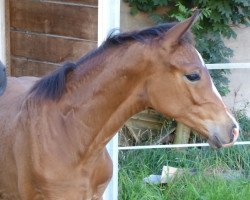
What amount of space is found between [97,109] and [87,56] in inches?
10.3

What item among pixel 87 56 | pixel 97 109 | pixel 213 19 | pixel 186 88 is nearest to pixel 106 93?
pixel 97 109

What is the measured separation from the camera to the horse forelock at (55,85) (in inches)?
121

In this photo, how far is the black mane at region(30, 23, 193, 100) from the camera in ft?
9.47

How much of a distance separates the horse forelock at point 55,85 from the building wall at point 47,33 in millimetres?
1741

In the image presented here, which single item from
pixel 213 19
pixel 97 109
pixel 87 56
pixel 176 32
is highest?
pixel 213 19

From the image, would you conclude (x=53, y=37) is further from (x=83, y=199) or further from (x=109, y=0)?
(x=83, y=199)

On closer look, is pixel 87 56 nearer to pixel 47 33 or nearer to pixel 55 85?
pixel 55 85

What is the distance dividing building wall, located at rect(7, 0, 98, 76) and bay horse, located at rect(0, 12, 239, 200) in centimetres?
167

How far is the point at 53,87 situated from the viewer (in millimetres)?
3090

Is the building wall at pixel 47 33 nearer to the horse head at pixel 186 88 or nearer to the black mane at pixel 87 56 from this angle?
the black mane at pixel 87 56

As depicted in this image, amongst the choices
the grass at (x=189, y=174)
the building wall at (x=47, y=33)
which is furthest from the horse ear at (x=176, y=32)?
the building wall at (x=47, y=33)

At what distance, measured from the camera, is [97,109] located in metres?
3.02

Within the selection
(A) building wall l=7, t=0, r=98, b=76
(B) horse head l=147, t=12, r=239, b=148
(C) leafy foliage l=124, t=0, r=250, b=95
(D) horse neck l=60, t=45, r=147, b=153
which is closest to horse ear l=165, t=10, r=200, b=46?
(B) horse head l=147, t=12, r=239, b=148

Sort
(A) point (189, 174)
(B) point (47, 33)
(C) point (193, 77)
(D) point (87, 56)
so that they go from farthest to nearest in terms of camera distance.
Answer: (B) point (47, 33)
(A) point (189, 174)
(D) point (87, 56)
(C) point (193, 77)
